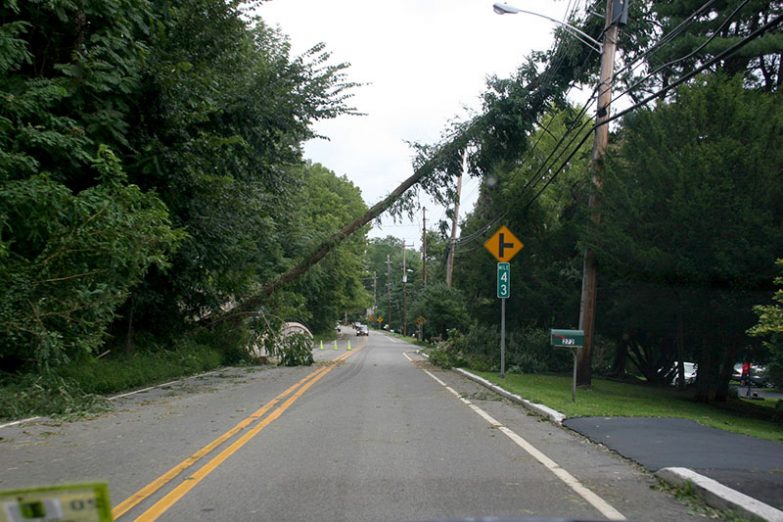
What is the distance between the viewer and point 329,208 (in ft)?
206

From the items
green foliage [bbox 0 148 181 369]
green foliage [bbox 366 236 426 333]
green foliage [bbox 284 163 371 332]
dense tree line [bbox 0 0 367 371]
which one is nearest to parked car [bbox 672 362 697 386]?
dense tree line [bbox 0 0 367 371]

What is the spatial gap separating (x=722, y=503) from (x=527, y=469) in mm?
2139

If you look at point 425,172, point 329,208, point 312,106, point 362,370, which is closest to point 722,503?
point 312,106

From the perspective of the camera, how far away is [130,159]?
51.9ft

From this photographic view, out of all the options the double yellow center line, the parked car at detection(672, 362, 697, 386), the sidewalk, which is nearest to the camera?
the double yellow center line

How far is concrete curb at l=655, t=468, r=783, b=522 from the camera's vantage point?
542 centimetres

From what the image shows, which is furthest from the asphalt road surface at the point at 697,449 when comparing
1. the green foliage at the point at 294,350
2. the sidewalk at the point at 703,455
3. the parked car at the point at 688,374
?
the parked car at the point at 688,374

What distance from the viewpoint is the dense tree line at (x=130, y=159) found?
11734 mm

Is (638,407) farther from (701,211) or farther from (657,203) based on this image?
(657,203)

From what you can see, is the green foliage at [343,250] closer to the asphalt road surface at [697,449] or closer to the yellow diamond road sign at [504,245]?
the yellow diamond road sign at [504,245]

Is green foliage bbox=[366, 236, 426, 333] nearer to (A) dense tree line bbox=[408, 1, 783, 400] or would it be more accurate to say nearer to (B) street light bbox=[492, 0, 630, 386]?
(A) dense tree line bbox=[408, 1, 783, 400]

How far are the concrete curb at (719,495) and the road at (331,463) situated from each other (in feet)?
0.79

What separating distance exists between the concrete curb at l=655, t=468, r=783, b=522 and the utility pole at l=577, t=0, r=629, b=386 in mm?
12271

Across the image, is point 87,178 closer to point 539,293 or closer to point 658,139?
point 658,139
